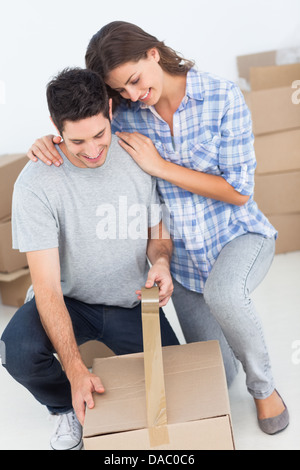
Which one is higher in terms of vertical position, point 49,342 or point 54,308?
point 54,308

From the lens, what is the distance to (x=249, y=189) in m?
1.53

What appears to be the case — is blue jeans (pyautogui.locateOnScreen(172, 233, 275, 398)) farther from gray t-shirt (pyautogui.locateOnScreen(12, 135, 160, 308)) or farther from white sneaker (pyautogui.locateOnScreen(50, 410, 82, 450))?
white sneaker (pyautogui.locateOnScreen(50, 410, 82, 450))

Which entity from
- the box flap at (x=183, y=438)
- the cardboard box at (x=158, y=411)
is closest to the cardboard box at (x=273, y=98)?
the cardboard box at (x=158, y=411)

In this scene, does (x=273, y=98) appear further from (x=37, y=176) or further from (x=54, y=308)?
(x=54, y=308)

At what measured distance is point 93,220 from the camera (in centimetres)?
150

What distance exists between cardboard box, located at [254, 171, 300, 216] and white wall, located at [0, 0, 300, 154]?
1.78 ft

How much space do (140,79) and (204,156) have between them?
26cm

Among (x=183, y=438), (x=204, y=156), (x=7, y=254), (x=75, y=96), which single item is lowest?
(x=7, y=254)

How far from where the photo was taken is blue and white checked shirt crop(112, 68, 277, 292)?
1.49m

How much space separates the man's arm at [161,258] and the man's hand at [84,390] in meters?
0.25

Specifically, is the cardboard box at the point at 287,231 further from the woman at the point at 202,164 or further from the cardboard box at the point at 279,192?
the woman at the point at 202,164

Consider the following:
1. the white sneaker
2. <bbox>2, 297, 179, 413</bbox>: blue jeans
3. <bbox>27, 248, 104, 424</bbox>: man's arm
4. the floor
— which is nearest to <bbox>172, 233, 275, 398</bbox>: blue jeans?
the floor

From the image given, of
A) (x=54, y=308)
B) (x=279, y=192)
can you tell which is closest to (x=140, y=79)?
(x=54, y=308)

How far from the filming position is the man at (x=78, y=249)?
136 cm
